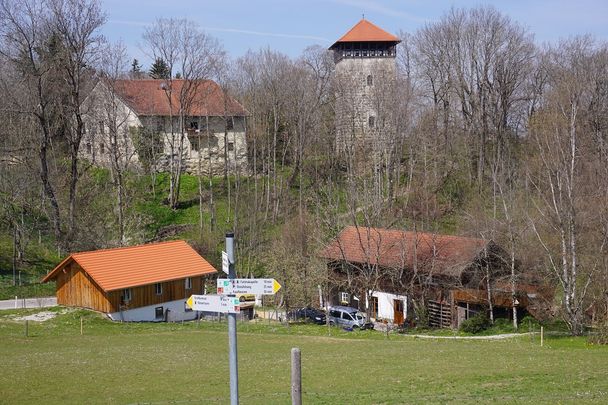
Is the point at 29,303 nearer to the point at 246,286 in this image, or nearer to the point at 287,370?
the point at 287,370

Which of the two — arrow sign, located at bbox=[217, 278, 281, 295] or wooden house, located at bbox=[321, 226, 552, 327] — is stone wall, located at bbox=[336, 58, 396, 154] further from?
arrow sign, located at bbox=[217, 278, 281, 295]

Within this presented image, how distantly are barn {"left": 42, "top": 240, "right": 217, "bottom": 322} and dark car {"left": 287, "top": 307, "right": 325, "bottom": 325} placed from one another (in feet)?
18.9

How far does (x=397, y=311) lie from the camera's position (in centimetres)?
4106

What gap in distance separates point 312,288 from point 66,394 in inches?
934

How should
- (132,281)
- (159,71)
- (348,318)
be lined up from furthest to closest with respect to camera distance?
(159,71) < (348,318) < (132,281)

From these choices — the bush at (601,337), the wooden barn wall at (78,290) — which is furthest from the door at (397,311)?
the wooden barn wall at (78,290)

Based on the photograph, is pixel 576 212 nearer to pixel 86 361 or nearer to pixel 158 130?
pixel 86 361

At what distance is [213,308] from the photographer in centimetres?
1010

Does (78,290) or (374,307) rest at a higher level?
(78,290)

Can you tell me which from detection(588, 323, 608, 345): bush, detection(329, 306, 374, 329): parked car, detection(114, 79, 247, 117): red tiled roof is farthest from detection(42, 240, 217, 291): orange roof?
detection(114, 79, 247, 117): red tiled roof

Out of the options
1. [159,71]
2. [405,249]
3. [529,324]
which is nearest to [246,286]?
[529,324]

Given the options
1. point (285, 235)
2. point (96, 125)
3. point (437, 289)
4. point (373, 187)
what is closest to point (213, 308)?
point (437, 289)

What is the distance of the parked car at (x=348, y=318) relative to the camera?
3778 cm

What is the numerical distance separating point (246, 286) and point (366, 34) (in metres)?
63.2
